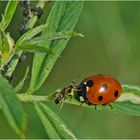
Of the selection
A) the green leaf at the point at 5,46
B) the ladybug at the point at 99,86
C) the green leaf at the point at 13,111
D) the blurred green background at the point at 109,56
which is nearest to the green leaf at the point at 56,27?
the green leaf at the point at 5,46

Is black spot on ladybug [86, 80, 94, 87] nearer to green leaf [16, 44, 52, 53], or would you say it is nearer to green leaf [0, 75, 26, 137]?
green leaf [16, 44, 52, 53]

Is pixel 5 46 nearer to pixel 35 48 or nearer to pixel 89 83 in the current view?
pixel 35 48

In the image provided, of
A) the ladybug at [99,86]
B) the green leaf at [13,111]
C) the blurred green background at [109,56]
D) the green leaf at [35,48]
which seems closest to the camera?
the green leaf at [13,111]

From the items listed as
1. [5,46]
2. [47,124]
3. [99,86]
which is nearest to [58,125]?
[47,124]

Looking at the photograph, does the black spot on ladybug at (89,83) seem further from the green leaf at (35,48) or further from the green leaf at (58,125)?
the green leaf at (35,48)

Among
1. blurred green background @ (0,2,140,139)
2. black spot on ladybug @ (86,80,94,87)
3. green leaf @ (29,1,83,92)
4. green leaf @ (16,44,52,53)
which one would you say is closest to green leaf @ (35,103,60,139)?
green leaf @ (29,1,83,92)

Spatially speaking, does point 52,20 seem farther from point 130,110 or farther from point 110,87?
point 110,87
